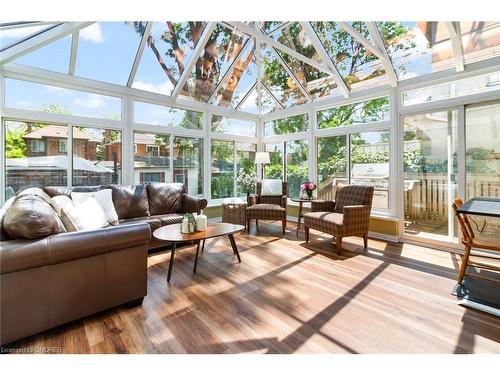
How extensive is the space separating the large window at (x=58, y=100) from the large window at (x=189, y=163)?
1.25 metres

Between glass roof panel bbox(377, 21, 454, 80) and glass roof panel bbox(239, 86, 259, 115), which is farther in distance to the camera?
glass roof panel bbox(239, 86, 259, 115)

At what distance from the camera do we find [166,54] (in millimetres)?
4145

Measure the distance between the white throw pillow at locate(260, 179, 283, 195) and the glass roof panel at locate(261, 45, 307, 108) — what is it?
6.25 feet

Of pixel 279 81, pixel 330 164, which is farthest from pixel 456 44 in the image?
pixel 279 81

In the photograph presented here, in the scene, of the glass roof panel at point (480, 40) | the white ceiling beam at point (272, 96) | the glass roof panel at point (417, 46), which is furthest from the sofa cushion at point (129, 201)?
the glass roof panel at point (480, 40)

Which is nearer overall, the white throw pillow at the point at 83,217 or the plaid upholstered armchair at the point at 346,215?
the white throw pillow at the point at 83,217

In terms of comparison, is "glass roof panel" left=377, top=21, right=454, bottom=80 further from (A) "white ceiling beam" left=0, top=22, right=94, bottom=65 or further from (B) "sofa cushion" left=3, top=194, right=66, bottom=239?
(B) "sofa cushion" left=3, top=194, right=66, bottom=239

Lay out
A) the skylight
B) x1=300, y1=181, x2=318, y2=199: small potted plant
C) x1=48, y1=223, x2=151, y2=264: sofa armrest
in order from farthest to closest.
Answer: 1. x1=300, y1=181, x2=318, y2=199: small potted plant
2. the skylight
3. x1=48, y1=223, x2=151, y2=264: sofa armrest

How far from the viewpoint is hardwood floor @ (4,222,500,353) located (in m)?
1.65

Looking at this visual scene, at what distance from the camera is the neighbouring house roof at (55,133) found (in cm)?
354

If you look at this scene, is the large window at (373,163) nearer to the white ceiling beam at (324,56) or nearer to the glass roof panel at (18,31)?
the white ceiling beam at (324,56)

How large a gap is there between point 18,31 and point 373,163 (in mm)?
5437

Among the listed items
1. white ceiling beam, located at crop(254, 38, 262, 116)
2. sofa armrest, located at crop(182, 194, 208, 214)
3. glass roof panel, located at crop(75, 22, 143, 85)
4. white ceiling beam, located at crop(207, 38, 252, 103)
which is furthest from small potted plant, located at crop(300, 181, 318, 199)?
glass roof panel, located at crop(75, 22, 143, 85)

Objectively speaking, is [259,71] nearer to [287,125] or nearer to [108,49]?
[287,125]
